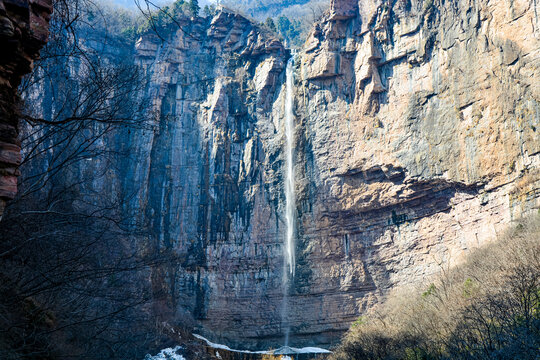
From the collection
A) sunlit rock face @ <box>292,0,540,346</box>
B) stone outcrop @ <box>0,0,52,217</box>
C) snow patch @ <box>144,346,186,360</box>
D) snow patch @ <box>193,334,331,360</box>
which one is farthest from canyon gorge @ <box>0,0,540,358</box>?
stone outcrop @ <box>0,0,52,217</box>

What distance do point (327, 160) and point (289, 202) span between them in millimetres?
3715

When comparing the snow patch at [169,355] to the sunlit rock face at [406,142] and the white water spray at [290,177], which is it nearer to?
the sunlit rock face at [406,142]

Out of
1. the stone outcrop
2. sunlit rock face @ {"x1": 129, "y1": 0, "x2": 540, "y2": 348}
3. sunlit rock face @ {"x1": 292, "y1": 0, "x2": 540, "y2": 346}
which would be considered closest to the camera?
the stone outcrop

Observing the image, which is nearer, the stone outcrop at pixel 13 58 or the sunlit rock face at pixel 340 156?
the stone outcrop at pixel 13 58

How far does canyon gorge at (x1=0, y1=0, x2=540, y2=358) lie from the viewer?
24172 mm

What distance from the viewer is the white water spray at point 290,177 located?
3091 centimetres

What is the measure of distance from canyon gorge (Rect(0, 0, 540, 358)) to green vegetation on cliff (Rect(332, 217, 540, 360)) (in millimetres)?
4159

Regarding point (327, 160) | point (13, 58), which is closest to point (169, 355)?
point (327, 160)

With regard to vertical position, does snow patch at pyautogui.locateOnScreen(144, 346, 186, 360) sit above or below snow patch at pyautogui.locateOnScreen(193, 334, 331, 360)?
above

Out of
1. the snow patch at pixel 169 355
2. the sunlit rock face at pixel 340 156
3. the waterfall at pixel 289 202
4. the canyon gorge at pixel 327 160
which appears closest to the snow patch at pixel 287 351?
the canyon gorge at pixel 327 160

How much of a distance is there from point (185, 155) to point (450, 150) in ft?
60.1

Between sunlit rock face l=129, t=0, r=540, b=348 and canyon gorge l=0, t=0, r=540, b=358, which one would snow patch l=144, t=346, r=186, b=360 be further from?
sunlit rock face l=129, t=0, r=540, b=348

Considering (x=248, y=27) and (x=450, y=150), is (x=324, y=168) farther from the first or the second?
(x=248, y=27)

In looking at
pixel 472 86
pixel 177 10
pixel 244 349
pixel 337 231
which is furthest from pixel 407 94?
pixel 177 10
